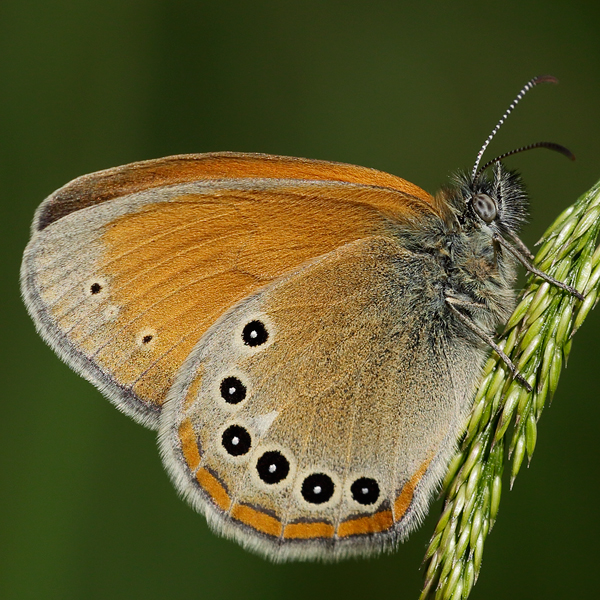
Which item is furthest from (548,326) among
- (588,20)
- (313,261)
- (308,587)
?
(588,20)

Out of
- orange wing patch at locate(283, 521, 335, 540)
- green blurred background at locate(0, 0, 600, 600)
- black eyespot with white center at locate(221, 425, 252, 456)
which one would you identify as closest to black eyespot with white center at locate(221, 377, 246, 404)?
black eyespot with white center at locate(221, 425, 252, 456)

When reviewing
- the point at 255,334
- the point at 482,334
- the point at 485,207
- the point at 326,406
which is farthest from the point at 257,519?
the point at 485,207

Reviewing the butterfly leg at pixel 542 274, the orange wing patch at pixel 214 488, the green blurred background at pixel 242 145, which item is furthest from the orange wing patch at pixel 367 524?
the green blurred background at pixel 242 145

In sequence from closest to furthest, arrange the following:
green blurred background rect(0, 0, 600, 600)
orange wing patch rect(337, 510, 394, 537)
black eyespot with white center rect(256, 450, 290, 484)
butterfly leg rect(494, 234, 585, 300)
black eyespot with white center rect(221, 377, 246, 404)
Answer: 1. butterfly leg rect(494, 234, 585, 300)
2. orange wing patch rect(337, 510, 394, 537)
3. black eyespot with white center rect(256, 450, 290, 484)
4. black eyespot with white center rect(221, 377, 246, 404)
5. green blurred background rect(0, 0, 600, 600)

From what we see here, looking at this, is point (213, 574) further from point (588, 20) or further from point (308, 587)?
point (588, 20)

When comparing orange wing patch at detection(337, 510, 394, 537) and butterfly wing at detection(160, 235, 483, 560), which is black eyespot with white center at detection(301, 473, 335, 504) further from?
orange wing patch at detection(337, 510, 394, 537)

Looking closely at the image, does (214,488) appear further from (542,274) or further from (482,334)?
(542,274)

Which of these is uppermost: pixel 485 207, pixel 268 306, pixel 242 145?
pixel 242 145
